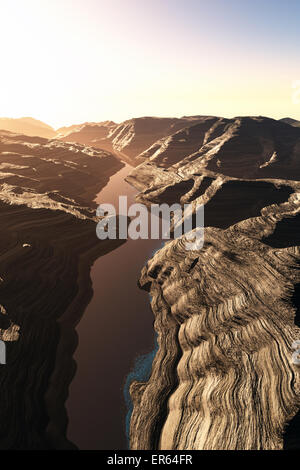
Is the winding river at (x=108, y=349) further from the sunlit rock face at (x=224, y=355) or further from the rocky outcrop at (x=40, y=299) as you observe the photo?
the sunlit rock face at (x=224, y=355)

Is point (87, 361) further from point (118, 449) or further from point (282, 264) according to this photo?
point (282, 264)

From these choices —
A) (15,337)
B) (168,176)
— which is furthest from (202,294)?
(168,176)

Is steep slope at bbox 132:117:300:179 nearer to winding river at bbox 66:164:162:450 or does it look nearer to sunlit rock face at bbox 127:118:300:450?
sunlit rock face at bbox 127:118:300:450

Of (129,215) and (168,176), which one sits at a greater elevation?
(168,176)

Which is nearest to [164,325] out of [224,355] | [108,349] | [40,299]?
[108,349]

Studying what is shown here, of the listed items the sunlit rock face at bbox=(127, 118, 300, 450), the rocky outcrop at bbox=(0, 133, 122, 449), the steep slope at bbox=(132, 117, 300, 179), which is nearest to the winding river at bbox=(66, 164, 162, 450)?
the rocky outcrop at bbox=(0, 133, 122, 449)

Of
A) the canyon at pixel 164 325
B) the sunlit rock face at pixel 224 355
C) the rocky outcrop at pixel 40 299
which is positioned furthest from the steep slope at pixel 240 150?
the sunlit rock face at pixel 224 355
